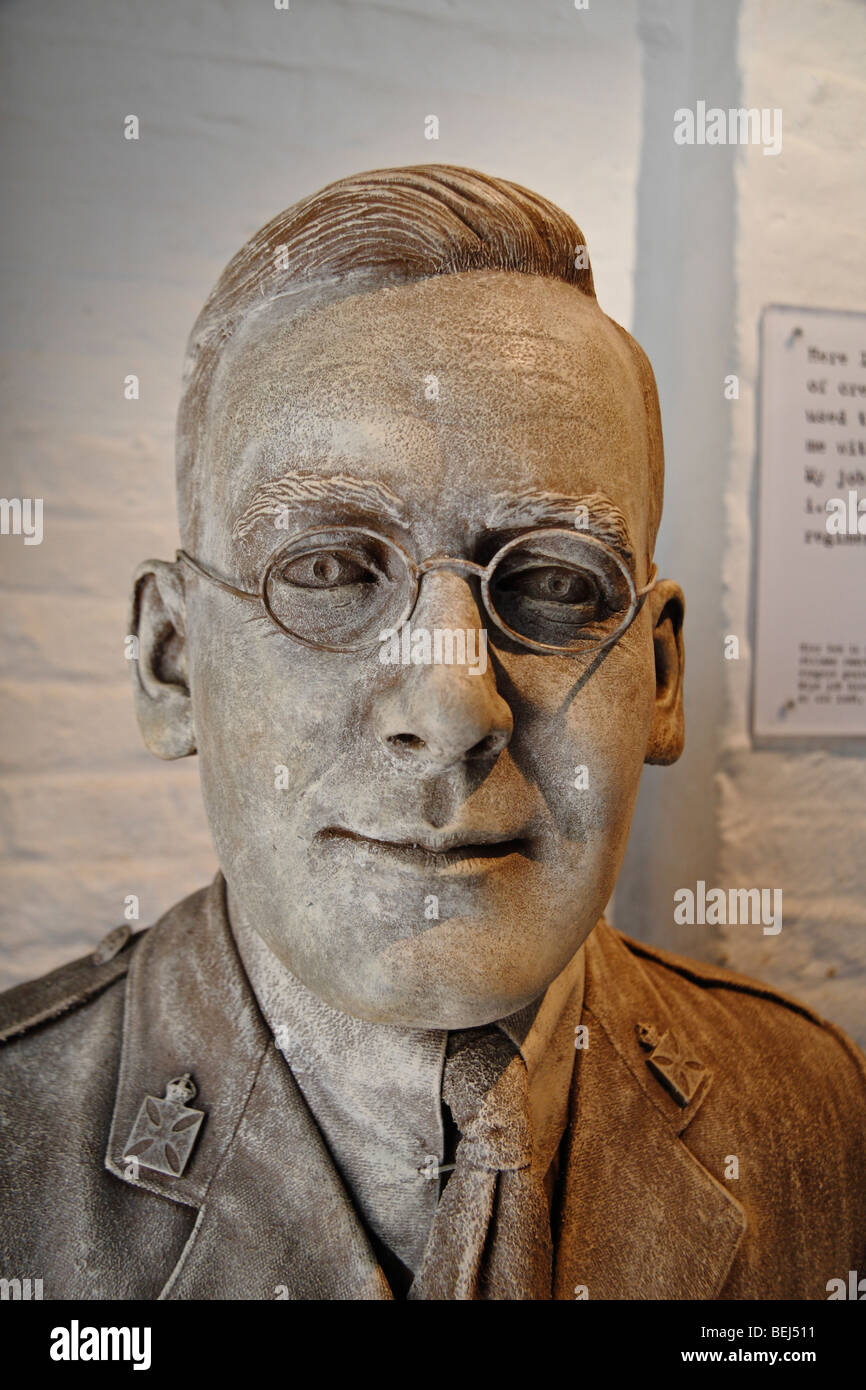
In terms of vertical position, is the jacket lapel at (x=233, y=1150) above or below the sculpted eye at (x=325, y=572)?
below

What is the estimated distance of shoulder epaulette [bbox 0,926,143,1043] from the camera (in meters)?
1.20

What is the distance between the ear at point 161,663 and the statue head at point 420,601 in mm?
107

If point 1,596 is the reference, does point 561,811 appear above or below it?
below

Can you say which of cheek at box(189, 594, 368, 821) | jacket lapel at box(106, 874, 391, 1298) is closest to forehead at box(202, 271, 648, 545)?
cheek at box(189, 594, 368, 821)

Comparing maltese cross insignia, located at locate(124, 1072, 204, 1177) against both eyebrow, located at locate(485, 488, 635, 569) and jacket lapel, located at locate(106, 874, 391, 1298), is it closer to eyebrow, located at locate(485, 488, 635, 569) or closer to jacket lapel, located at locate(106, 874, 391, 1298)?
jacket lapel, located at locate(106, 874, 391, 1298)

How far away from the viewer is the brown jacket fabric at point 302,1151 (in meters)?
1.02

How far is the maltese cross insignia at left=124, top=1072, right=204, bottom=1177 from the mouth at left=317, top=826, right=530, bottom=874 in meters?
0.35

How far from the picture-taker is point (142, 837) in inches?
70.8

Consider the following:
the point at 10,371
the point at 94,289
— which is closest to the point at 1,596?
the point at 10,371

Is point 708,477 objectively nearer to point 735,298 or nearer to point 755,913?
point 735,298

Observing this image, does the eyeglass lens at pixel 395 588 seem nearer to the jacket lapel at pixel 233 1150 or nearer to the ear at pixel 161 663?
the ear at pixel 161 663

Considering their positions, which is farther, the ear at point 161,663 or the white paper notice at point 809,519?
the white paper notice at point 809,519

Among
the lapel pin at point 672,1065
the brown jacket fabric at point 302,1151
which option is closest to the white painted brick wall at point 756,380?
the brown jacket fabric at point 302,1151

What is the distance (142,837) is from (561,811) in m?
1.02
